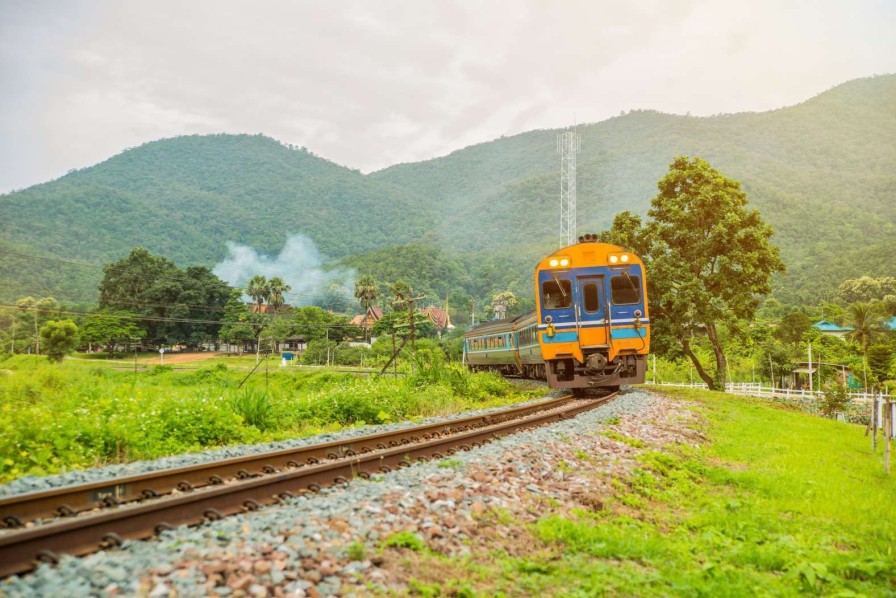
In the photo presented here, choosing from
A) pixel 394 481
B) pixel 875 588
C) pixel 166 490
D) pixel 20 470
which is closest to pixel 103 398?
pixel 20 470

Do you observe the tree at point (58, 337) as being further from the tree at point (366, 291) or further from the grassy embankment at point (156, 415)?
the grassy embankment at point (156, 415)

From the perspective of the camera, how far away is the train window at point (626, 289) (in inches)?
647

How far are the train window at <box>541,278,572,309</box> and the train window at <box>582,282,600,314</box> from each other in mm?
393

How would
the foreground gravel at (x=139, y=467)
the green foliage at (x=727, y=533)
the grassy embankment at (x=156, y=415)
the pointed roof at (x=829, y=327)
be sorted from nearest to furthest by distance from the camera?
the green foliage at (x=727, y=533) < the foreground gravel at (x=139, y=467) < the grassy embankment at (x=156, y=415) < the pointed roof at (x=829, y=327)

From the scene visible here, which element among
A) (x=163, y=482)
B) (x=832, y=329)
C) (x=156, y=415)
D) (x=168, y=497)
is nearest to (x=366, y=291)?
(x=832, y=329)

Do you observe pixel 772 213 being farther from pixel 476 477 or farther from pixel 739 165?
pixel 476 477

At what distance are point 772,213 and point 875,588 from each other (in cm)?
11409

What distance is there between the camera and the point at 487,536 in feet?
16.4

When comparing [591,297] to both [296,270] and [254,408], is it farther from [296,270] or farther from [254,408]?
[296,270]

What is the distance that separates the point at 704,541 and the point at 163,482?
4.82 meters

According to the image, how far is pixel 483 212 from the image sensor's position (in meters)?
180

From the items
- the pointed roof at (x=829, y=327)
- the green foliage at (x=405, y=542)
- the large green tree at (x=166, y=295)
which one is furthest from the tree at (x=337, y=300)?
the green foliage at (x=405, y=542)

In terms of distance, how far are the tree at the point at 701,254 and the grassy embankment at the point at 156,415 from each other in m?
9.03

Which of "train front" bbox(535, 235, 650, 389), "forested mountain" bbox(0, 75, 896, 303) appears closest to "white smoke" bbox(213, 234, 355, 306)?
"forested mountain" bbox(0, 75, 896, 303)
